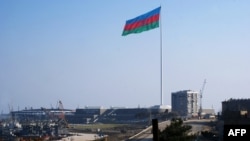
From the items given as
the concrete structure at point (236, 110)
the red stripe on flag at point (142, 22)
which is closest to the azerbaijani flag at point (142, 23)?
the red stripe on flag at point (142, 22)

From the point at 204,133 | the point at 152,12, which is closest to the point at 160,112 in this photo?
the point at 204,133

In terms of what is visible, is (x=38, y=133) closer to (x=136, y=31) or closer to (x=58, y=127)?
(x=58, y=127)

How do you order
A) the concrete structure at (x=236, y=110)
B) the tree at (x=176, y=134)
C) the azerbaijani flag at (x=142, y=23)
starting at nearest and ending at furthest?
the tree at (x=176, y=134)
the azerbaijani flag at (x=142, y=23)
the concrete structure at (x=236, y=110)

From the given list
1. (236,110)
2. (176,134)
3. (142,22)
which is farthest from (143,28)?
(236,110)

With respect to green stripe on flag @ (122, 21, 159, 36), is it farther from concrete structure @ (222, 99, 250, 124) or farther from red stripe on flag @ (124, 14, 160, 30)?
concrete structure @ (222, 99, 250, 124)

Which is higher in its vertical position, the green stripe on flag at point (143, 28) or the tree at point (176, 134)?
the green stripe on flag at point (143, 28)

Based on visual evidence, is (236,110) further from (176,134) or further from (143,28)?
(176,134)

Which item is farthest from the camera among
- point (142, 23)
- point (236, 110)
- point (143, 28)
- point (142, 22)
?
point (236, 110)

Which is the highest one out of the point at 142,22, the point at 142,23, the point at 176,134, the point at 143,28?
the point at 142,22

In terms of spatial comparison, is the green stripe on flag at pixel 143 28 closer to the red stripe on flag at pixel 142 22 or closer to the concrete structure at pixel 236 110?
the red stripe on flag at pixel 142 22
